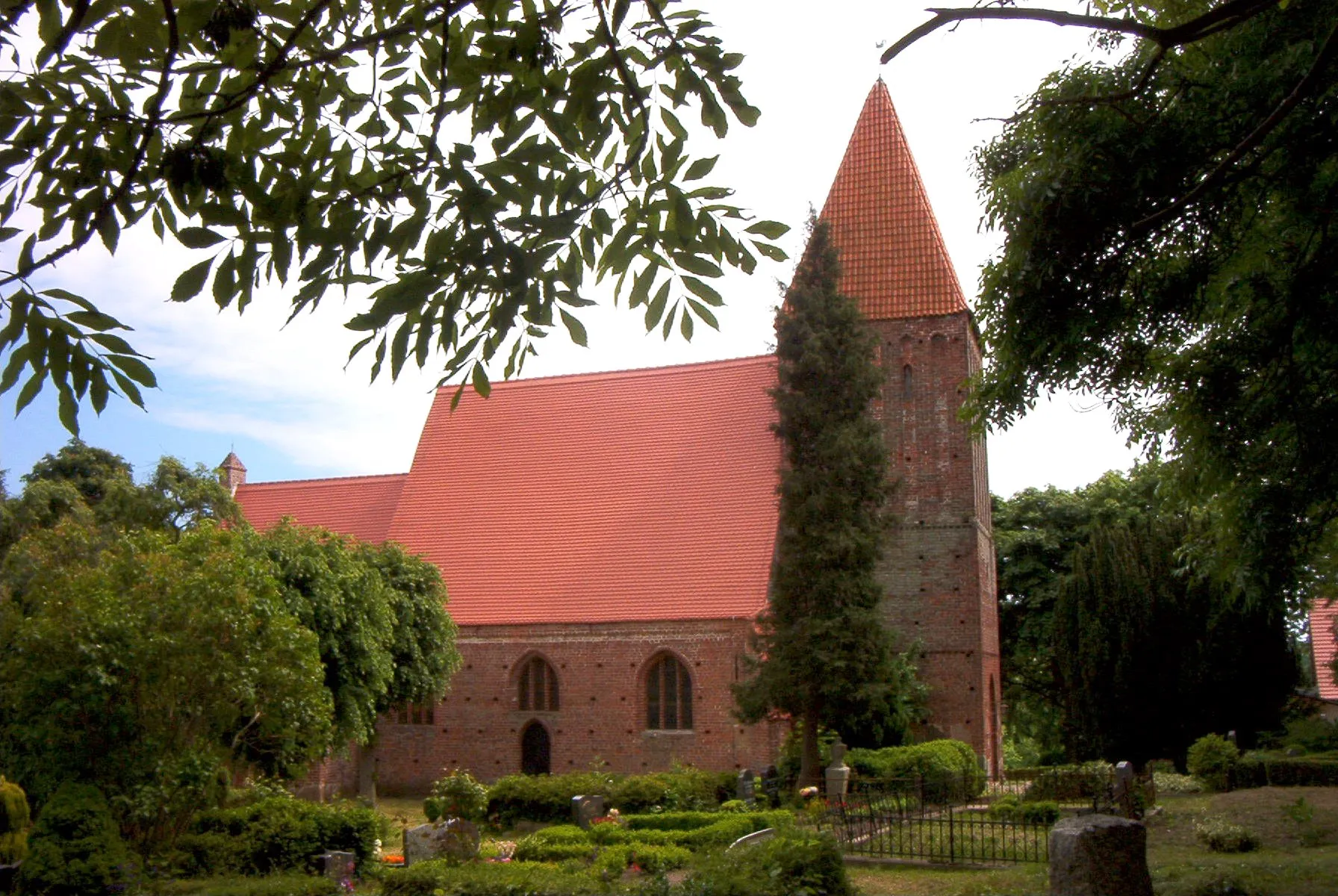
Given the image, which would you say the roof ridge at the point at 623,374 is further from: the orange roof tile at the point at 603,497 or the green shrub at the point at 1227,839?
the green shrub at the point at 1227,839

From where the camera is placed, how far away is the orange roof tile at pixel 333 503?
33.4m

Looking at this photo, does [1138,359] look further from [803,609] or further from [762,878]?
[803,609]

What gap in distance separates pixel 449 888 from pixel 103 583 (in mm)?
7225

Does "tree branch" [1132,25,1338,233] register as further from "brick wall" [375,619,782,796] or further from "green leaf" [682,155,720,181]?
"brick wall" [375,619,782,796]

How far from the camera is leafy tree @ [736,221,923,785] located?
77.1ft

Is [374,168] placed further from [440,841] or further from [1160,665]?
[1160,665]

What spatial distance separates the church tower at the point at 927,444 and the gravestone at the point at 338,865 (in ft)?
46.4

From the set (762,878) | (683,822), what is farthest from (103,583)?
(762,878)

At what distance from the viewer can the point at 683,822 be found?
17719 millimetres

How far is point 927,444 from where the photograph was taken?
28766 millimetres

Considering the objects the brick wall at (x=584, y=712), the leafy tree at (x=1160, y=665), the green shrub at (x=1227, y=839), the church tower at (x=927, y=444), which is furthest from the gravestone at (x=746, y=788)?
the leafy tree at (x=1160, y=665)

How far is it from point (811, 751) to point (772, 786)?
1.04 meters

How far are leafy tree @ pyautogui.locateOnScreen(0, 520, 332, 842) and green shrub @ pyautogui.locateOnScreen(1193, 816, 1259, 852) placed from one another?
35.8 feet

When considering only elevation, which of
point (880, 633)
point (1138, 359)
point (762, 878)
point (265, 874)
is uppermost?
point (1138, 359)
